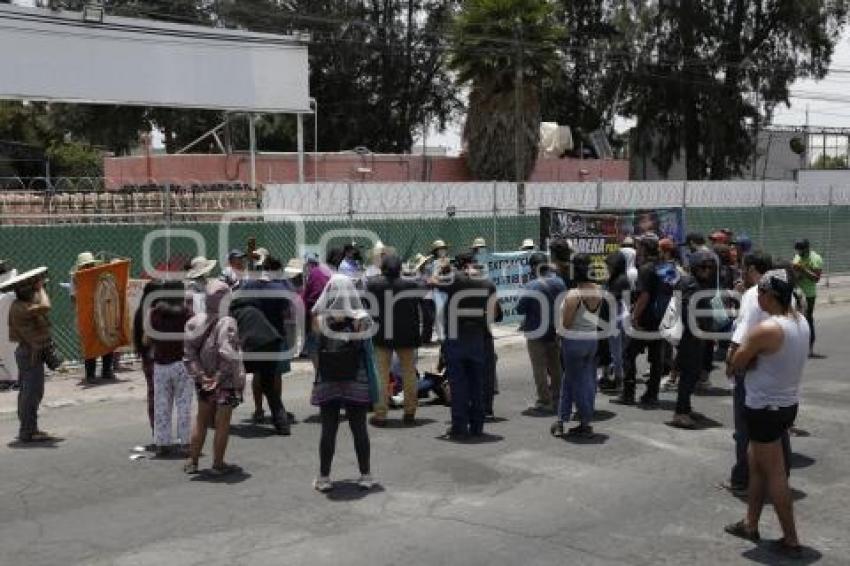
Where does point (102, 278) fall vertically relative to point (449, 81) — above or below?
below

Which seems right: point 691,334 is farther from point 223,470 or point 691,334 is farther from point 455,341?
point 223,470

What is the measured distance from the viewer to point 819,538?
6012mm

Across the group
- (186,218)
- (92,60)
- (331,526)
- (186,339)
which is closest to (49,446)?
(186,339)

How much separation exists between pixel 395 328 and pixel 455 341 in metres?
0.68

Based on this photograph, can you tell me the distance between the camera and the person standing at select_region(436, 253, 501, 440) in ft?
28.4

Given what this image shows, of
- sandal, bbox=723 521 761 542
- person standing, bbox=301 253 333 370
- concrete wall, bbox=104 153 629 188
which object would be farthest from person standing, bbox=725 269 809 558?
concrete wall, bbox=104 153 629 188

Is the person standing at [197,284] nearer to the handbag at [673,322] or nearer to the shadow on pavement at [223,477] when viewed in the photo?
the shadow on pavement at [223,477]

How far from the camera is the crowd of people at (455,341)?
5.87 meters

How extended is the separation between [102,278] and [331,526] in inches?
247

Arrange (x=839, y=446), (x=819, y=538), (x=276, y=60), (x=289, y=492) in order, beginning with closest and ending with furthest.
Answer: (x=819, y=538) → (x=289, y=492) → (x=839, y=446) → (x=276, y=60)

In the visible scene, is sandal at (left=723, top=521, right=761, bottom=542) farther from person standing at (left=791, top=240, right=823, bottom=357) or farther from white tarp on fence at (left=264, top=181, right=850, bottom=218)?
white tarp on fence at (left=264, top=181, right=850, bottom=218)

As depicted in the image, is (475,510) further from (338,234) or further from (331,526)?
(338,234)

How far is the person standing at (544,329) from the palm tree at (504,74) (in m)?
18.4

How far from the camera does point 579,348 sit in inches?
339
